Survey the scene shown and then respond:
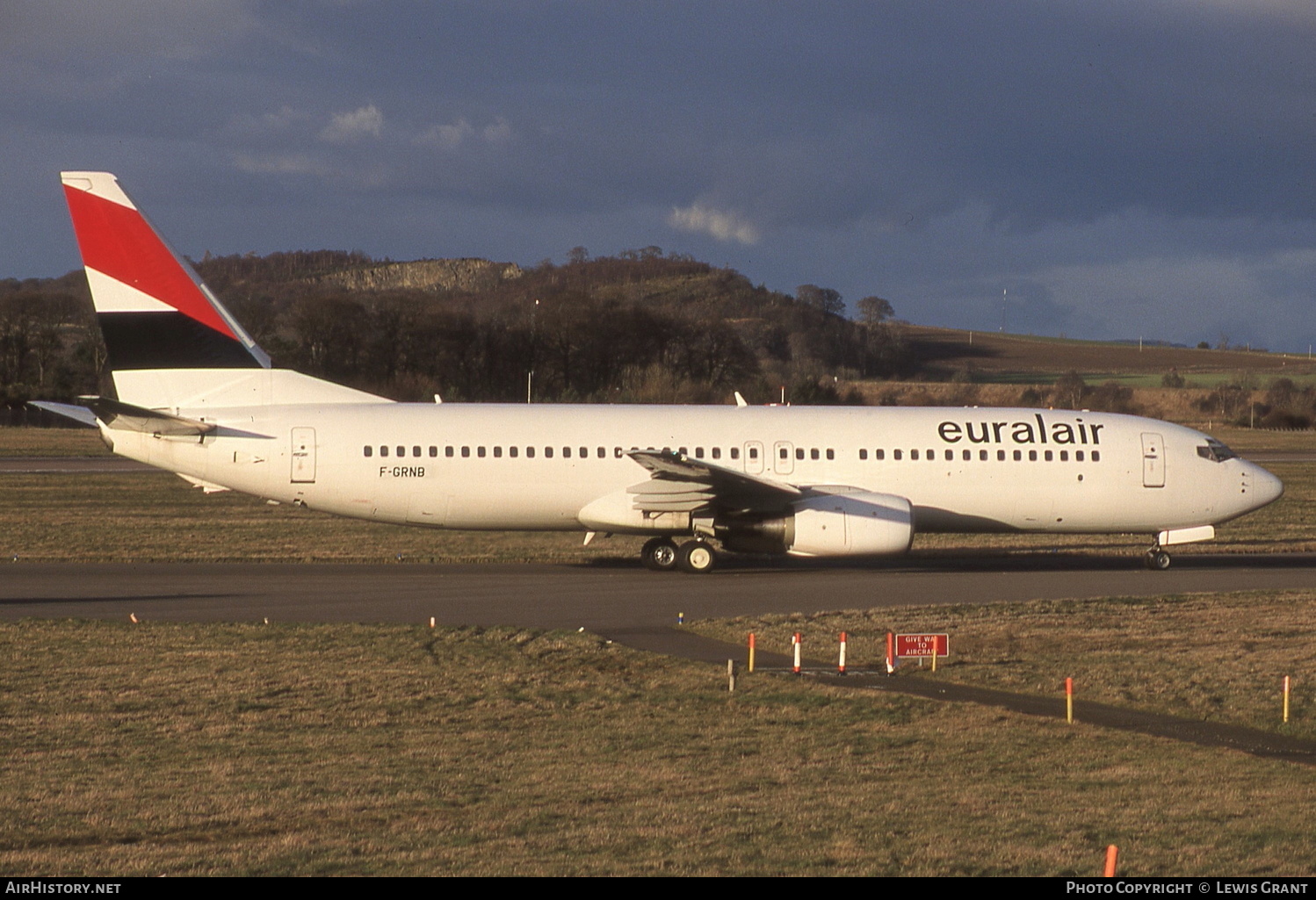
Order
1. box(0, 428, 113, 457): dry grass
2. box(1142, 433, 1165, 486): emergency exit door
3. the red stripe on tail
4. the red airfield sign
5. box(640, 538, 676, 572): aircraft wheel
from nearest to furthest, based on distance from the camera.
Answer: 1. the red airfield sign
2. the red stripe on tail
3. box(640, 538, 676, 572): aircraft wheel
4. box(1142, 433, 1165, 486): emergency exit door
5. box(0, 428, 113, 457): dry grass

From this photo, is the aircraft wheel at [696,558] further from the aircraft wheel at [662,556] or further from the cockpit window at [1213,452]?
the cockpit window at [1213,452]

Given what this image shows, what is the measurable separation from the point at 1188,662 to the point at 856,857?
8844 mm

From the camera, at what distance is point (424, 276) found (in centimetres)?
18738

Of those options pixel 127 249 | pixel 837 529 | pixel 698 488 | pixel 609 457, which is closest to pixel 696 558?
pixel 698 488

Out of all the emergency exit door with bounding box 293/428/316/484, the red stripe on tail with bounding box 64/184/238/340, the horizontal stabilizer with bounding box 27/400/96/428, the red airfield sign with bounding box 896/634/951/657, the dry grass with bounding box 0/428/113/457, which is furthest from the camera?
the dry grass with bounding box 0/428/113/457

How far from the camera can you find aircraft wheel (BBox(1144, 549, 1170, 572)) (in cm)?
2569

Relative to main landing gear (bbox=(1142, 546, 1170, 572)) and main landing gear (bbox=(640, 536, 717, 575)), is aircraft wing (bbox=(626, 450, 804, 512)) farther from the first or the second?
main landing gear (bbox=(1142, 546, 1170, 572))

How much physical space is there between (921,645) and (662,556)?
1107cm

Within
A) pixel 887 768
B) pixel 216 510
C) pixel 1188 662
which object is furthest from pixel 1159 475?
pixel 216 510

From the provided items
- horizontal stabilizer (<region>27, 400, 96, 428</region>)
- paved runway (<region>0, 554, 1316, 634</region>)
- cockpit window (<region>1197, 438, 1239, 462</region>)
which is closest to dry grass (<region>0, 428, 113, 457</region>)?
horizontal stabilizer (<region>27, 400, 96, 428</region>)

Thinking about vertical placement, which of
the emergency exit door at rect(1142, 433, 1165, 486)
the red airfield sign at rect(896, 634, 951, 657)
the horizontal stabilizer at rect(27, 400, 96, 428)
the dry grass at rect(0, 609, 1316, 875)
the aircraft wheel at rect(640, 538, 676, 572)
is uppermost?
the horizontal stabilizer at rect(27, 400, 96, 428)

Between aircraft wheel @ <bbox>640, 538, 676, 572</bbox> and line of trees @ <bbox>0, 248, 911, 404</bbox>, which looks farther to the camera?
line of trees @ <bbox>0, 248, 911, 404</bbox>

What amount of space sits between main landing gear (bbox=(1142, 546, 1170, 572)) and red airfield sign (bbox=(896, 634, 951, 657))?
1291 cm

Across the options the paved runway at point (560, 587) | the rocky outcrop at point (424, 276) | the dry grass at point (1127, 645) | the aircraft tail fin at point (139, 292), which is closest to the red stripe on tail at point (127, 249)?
the aircraft tail fin at point (139, 292)
